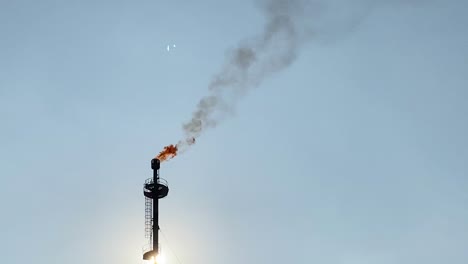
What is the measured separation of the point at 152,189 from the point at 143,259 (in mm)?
6623

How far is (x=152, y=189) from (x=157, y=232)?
13.6 feet

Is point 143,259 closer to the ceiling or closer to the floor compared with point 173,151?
closer to the floor

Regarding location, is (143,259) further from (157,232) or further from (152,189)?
(152,189)

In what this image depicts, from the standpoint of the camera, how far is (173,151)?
55.0m

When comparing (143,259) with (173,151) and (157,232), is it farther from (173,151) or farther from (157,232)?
(173,151)

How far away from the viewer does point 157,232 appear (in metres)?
50.5

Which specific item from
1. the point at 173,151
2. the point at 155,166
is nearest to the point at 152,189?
the point at 155,166

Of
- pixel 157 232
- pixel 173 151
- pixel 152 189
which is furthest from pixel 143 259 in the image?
pixel 173 151

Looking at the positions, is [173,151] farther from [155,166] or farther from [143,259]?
[143,259]

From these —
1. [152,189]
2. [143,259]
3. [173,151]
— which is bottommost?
[143,259]

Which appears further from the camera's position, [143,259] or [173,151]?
[173,151]

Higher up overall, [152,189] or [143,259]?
[152,189]

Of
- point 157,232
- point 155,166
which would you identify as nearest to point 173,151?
point 155,166

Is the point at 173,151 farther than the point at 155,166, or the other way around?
the point at 173,151
